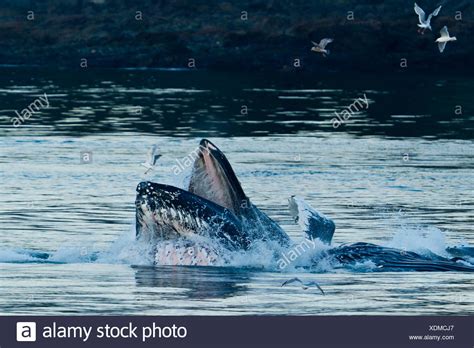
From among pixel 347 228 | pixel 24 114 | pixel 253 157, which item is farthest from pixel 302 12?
pixel 347 228

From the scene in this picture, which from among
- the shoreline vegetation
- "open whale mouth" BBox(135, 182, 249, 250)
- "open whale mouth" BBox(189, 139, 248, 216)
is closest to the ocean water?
"open whale mouth" BBox(135, 182, 249, 250)

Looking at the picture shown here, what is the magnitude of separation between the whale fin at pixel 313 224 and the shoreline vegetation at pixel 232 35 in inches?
2694

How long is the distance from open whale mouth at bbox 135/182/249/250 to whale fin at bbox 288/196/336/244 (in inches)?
55.9

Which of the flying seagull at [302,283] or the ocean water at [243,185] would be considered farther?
the flying seagull at [302,283]

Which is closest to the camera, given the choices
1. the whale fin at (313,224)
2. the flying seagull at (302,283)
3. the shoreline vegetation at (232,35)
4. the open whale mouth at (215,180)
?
the flying seagull at (302,283)

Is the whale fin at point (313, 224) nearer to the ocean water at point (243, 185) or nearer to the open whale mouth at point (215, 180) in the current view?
the ocean water at point (243, 185)

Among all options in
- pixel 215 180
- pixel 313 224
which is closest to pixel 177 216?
pixel 215 180

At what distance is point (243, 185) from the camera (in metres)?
35.0

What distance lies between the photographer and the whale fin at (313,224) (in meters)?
24.3

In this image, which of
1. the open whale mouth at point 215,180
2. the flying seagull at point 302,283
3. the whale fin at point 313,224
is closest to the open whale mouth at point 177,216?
the open whale mouth at point 215,180

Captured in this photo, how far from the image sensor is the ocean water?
2052cm

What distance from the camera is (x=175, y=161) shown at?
132 ft

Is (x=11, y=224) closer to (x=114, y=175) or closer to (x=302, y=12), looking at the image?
(x=114, y=175)

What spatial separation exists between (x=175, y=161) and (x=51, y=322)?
23048 millimetres
